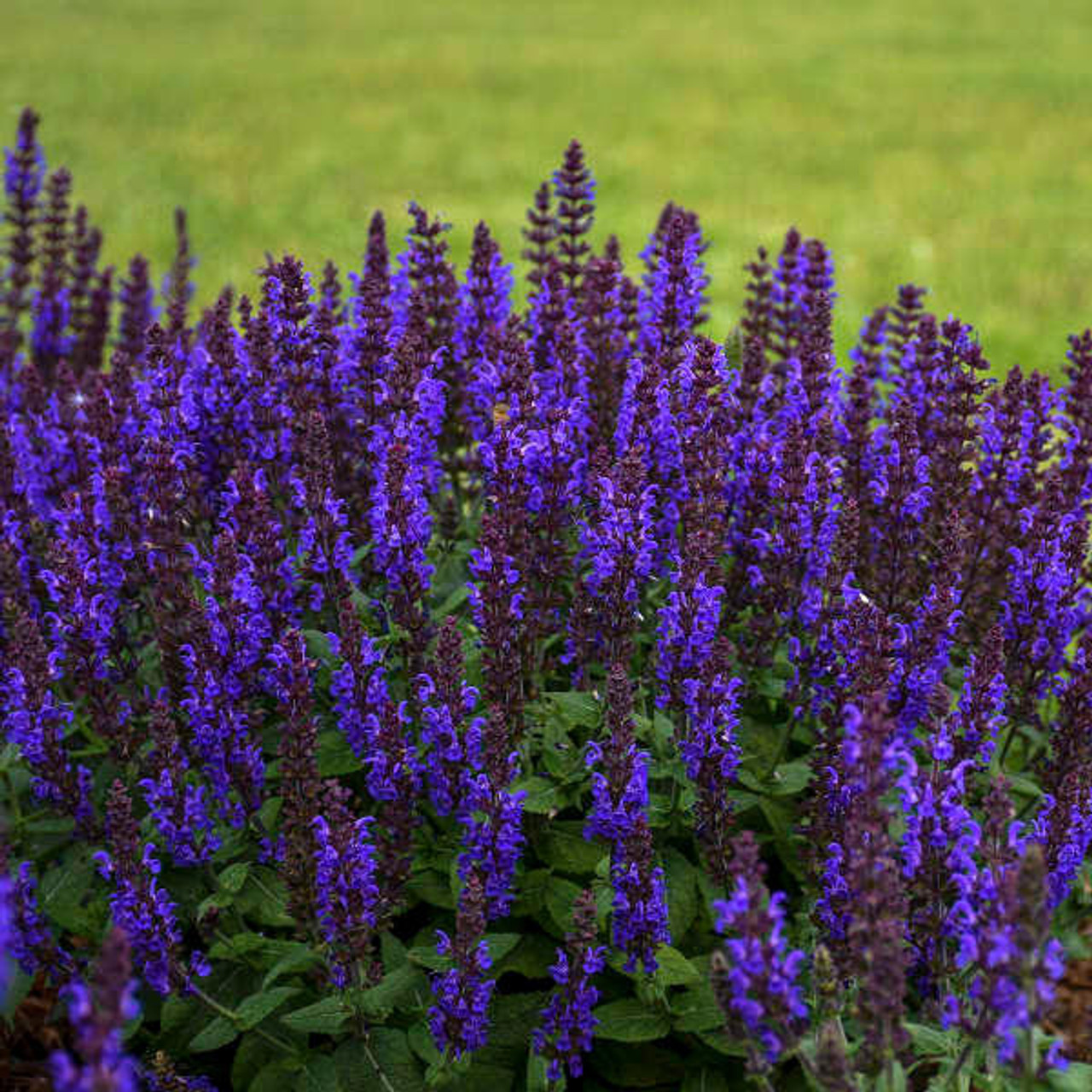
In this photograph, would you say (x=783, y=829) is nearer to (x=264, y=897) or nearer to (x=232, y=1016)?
(x=264, y=897)

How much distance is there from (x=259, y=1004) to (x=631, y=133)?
2160cm

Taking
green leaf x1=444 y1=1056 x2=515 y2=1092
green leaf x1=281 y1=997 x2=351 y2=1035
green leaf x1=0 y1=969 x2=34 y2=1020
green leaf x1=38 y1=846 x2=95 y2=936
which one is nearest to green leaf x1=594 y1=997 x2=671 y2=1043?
green leaf x1=444 y1=1056 x2=515 y2=1092

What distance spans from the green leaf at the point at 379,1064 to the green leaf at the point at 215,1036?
0.28 metres

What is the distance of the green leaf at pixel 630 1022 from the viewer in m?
3.55

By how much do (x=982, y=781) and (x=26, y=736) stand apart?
8.81ft

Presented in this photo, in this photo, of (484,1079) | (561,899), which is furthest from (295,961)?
(561,899)

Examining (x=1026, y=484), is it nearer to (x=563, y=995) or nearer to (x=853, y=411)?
(x=853, y=411)

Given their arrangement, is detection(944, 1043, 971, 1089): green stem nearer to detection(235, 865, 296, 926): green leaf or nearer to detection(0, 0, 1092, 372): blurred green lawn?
detection(235, 865, 296, 926): green leaf

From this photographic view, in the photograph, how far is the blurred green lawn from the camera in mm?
15555

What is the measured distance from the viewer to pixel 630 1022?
3.59 m

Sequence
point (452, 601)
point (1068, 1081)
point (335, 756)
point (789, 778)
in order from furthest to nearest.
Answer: point (452, 601)
point (789, 778)
point (335, 756)
point (1068, 1081)

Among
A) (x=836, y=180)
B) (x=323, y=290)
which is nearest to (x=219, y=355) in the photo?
(x=323, y=290)

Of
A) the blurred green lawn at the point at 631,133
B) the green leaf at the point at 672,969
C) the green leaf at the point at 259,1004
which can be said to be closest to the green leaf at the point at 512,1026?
the green leaf at the point at 672,969

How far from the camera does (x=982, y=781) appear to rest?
4.05 meters
